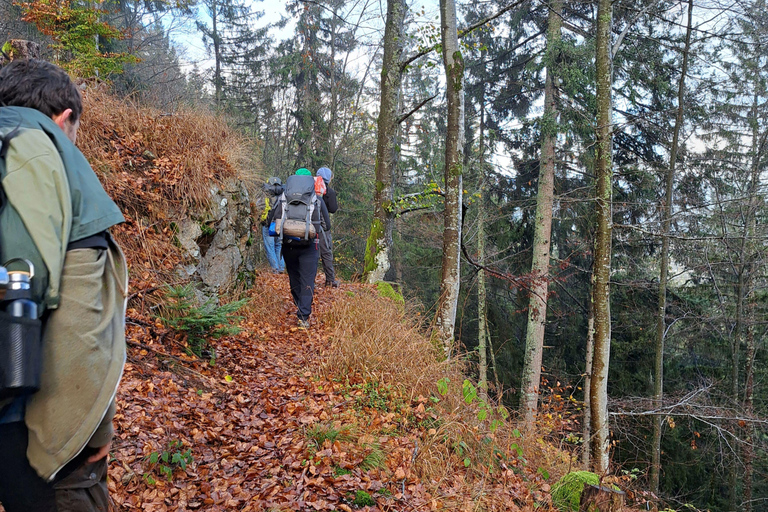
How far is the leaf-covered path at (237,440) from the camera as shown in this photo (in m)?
3.05

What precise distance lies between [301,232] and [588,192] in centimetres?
1002

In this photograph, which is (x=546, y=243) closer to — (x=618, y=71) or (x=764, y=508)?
(x=618, y=71)

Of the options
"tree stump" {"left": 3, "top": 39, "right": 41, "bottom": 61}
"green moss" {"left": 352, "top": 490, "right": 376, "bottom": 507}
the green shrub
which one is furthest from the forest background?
"green moss" {"left": 352, "top": 490, "right": 376, "bottom": 507}

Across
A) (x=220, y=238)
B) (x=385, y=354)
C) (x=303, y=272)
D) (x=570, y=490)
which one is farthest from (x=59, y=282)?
(x=220, y=238)

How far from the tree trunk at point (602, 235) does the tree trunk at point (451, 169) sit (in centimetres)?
200

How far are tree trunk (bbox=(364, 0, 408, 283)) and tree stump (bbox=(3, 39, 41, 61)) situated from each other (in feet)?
18.1

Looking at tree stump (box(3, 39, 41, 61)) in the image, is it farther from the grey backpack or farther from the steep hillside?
the grey backpack

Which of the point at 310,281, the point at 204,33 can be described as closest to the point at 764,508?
the point at 310,281

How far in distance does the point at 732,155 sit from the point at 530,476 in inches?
507

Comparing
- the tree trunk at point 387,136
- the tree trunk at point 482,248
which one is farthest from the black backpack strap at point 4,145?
the tree trunk at point 482,248

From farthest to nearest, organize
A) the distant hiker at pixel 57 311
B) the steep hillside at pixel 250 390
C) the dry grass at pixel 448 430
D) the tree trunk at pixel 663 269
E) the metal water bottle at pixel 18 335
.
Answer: the tree trunk at pixel 663 269 → the dry grass at pixel 448 430 → the steep hillside at pixel 250 390 → the distant hiker at pixel 57 311 → the metal water bottle at pixel 18 335

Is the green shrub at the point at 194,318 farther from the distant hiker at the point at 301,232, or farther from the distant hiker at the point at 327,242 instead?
the distant hiker at the point at 327,242

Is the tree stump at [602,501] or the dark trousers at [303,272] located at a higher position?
the dark trousers at [303,272]

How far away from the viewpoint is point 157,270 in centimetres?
549
